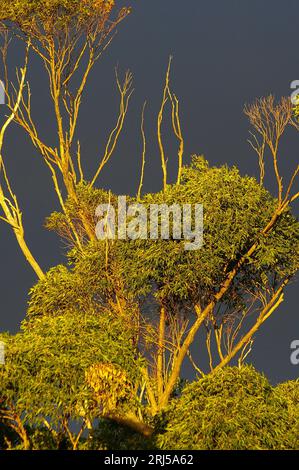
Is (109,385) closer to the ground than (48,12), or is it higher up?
closer to the ground

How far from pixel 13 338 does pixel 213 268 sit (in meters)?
8.53

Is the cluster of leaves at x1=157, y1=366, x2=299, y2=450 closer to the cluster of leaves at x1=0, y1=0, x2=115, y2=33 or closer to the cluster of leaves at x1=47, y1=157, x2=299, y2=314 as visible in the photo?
the cluster of leaves at x1=47, y1=157, x2=299, y2=314

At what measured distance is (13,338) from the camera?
89.9 feet

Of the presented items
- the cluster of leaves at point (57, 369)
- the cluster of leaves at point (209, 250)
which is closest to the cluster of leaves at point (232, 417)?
the cluster of leaves at point (57, 369)

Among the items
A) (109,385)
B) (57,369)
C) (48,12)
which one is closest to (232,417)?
(109,385)

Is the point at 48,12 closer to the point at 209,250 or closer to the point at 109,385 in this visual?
the point at 209,250

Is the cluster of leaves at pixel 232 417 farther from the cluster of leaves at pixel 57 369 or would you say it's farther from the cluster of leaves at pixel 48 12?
the cluster of leaves at pixel 48 12

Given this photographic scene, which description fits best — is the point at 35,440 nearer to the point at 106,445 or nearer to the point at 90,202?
the point at 106,445

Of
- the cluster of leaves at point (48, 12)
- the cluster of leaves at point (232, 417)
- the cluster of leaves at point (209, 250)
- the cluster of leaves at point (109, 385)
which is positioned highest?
the cluster of leaves at point (48, 12)

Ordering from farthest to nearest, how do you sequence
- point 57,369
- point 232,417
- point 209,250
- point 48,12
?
point 48,12
point 209,250
point 232,417
point 57,369

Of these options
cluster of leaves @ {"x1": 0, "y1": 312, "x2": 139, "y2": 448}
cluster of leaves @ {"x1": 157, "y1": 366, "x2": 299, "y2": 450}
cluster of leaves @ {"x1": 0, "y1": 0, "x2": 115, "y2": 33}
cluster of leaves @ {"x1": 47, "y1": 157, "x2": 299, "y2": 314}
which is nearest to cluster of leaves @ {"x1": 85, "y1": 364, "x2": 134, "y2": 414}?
cluster of leaves @ {"x1": 0, "y1": 312, "x2": 139, "y2": 448}

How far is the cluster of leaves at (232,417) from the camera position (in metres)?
Answer: 26.5

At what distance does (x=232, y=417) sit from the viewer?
26766mm

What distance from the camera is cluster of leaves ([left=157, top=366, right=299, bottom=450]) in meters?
26.5
